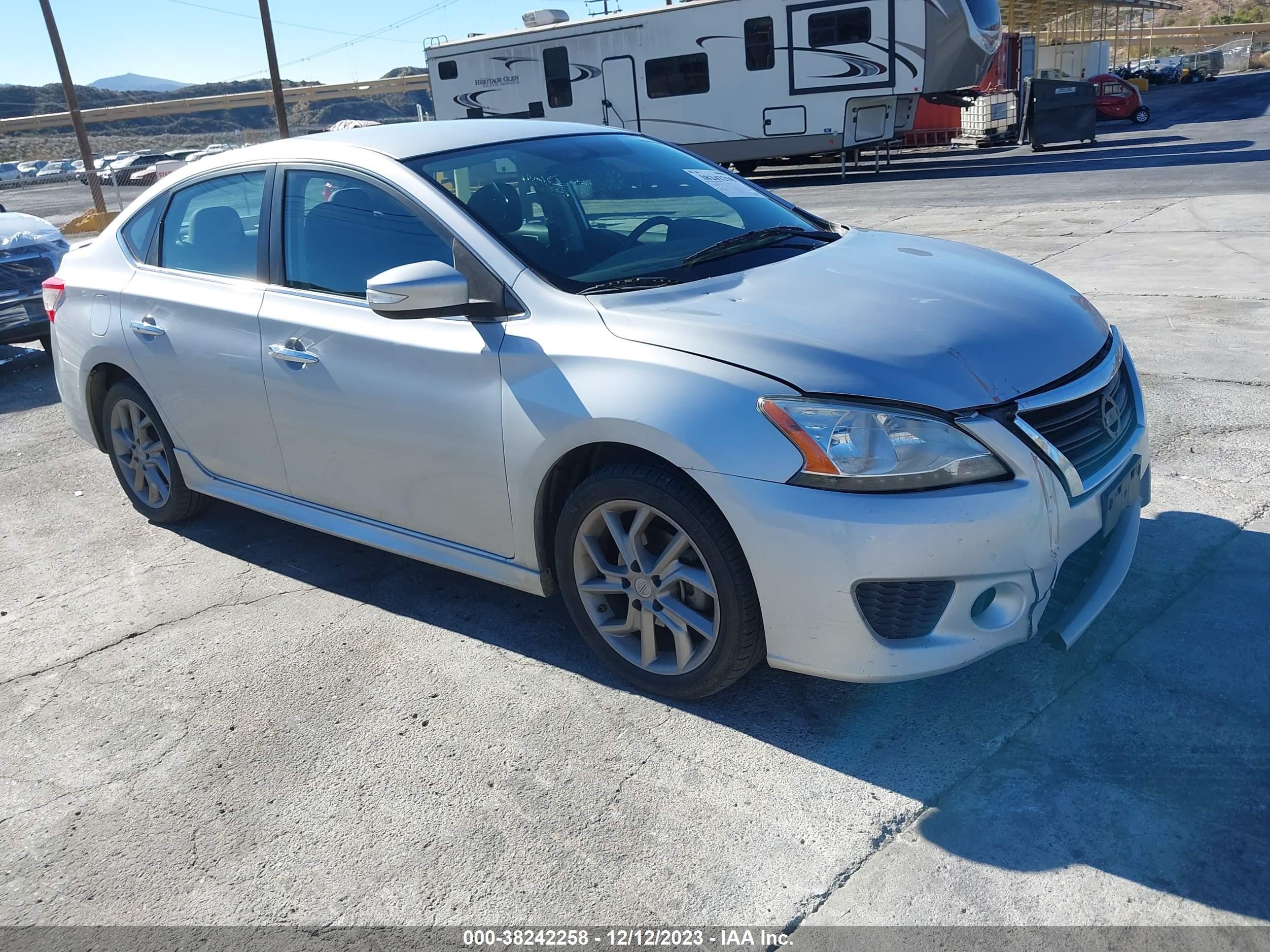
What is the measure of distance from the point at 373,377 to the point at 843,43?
1824cm

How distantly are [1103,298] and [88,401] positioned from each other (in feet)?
22.3

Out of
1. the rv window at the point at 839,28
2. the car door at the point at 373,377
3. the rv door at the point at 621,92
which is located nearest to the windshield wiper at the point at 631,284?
the car door at the point at 373,377

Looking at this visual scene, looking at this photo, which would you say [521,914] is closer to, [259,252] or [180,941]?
[180,941]

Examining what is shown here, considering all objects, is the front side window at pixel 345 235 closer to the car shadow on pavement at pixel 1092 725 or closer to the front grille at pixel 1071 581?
the car shadow on pavement at pixel 1092 725

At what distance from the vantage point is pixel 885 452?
2629 mm

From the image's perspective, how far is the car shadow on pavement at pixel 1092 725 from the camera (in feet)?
7.90

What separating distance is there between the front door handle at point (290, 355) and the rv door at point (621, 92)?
19.0m

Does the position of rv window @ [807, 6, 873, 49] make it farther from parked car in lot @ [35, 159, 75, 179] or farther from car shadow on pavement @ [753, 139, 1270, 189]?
parked car in lot @ [35, 159, 75, 179]

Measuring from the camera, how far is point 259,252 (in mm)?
3967

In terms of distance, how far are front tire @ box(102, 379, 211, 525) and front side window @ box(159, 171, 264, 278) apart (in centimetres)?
67

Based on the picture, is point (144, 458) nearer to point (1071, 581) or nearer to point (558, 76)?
point (1071, 581)

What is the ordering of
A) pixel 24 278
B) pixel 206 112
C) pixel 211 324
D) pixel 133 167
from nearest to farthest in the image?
pixel 211 324 → pixel 24 278 → pixel 133 167 → pixel 206 112

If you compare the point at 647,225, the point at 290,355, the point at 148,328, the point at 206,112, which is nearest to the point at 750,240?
the point at 647,225

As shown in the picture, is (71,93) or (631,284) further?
(71,93)
